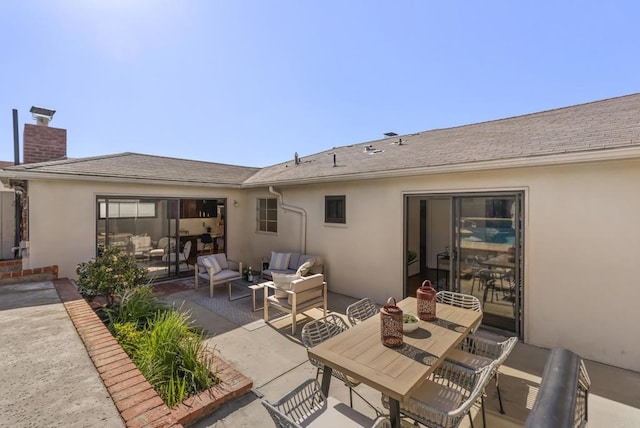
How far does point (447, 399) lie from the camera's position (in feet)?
9.16

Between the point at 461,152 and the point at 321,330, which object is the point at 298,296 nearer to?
the point at 321,330

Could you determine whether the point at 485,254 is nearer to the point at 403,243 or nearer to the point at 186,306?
the point at 403,243

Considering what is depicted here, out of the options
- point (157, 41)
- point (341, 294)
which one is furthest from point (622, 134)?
point (157, 41)

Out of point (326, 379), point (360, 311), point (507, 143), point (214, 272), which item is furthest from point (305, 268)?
point (507, 143)

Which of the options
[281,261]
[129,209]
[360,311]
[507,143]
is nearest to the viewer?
[360,311]

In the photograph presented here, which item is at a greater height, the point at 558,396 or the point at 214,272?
the point at 558,396

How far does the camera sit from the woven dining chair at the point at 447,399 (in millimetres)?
2381

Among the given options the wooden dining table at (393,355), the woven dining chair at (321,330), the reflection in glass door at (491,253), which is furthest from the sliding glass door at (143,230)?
the reflection in glass door at (491,253)

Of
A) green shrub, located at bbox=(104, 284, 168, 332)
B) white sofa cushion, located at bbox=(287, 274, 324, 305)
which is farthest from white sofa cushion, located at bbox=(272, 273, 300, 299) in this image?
green shrub, located at bbox=(104, 284, 168, 332)

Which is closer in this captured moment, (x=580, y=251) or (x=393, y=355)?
(x=393, y=355)

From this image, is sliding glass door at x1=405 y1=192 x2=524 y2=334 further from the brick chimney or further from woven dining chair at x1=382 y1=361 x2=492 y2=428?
the brick chimney

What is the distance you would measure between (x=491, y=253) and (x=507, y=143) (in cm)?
218

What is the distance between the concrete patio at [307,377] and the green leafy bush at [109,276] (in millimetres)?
1682

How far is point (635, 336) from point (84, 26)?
12.3m
